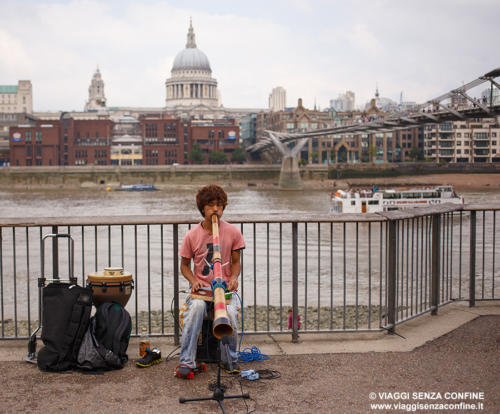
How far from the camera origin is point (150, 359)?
4215 millimetres

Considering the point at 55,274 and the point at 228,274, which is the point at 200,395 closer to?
the point at 228,274

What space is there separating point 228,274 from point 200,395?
33.4 inches

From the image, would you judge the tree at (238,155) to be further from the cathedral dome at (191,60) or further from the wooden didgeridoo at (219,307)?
the wooden didgeridoo at (219,307)

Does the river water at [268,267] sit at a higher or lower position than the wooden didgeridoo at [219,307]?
lower

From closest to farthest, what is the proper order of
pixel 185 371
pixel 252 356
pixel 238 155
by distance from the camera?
pixel 185 371 → pixel 252 356 → pixel 238 155

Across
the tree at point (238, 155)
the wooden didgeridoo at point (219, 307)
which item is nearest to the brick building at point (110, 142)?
the tree at point (238, 155)

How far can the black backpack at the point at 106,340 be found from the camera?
13.4 feet

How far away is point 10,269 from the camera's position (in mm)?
16578

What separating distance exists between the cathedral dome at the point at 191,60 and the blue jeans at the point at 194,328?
470ft

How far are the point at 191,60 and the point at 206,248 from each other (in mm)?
144599

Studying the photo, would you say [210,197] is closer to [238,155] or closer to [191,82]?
[238,155]

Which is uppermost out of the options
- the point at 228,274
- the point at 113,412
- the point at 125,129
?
the point at 125,129

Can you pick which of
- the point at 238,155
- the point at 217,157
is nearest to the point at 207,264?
the point at 217,157

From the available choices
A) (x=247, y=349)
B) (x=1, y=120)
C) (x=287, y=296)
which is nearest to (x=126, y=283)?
(x=247, y=349)
